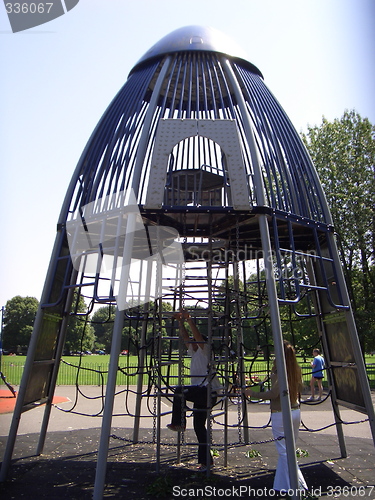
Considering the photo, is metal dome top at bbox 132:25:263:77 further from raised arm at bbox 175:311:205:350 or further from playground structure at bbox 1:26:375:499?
raised arm at bbox 175:311:205:350

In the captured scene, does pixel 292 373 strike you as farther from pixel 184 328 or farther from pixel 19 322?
pixel 19 322

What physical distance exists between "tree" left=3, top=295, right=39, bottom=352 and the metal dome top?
1836 inches

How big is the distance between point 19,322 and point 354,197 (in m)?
51.5

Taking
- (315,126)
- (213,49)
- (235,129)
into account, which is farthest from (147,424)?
(315,126)

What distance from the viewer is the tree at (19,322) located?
179 ft

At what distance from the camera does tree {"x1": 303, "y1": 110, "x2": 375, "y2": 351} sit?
21.5 metres

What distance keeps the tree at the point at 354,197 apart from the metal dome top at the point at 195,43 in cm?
1472

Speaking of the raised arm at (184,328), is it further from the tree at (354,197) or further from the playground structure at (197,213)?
the tree at (354,197)

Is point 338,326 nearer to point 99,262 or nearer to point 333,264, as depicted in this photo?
point 333,264

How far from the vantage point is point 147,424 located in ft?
37.0

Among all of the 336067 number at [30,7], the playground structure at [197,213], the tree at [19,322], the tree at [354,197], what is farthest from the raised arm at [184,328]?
the tree at [19,322]

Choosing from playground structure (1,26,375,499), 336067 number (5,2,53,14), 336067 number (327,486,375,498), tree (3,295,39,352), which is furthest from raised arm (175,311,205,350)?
tree (3,295,39,352)

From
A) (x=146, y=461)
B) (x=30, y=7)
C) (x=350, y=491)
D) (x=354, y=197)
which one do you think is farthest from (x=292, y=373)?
(x=354, y=197)

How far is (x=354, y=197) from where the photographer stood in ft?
71.4
